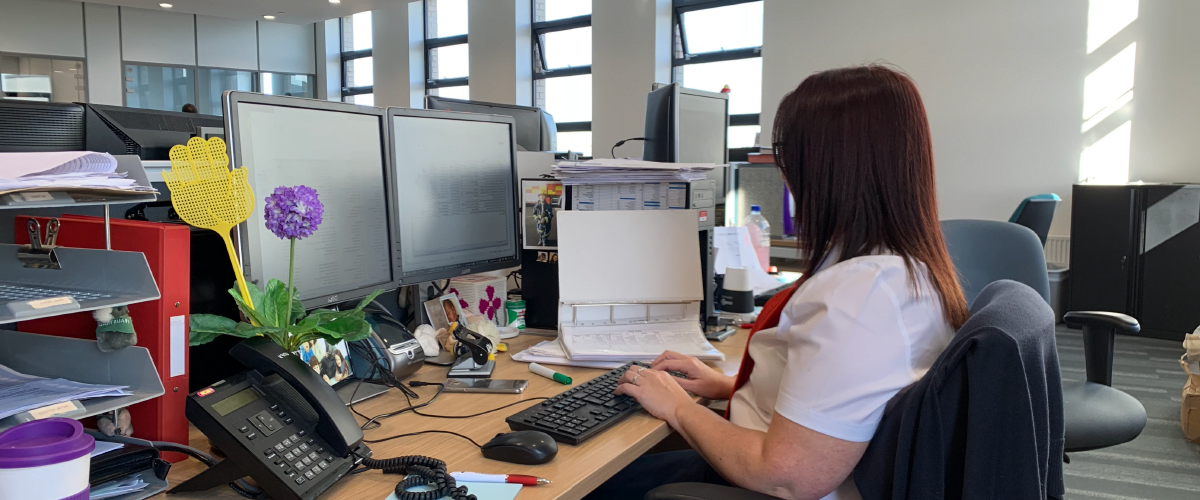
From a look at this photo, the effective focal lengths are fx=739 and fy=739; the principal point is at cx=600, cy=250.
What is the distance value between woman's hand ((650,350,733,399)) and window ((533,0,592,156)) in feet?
19.9

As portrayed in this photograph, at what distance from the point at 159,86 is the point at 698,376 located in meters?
9.21

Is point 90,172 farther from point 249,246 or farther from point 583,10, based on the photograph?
point 583,10

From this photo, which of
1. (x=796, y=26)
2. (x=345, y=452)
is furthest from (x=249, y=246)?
(x=796, y=26)

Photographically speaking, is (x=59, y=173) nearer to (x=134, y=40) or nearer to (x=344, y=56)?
(x=134, y=40)

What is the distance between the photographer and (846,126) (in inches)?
40.7

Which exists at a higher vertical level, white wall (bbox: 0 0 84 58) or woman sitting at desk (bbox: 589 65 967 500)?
white wall (bbox: 0 0 84 58)

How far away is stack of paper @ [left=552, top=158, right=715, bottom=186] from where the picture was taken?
5.57 feet

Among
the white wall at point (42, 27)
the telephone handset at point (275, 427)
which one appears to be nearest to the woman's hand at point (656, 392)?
the telephone handset at point (275, 427)

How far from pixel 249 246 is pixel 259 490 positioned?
1.50ft

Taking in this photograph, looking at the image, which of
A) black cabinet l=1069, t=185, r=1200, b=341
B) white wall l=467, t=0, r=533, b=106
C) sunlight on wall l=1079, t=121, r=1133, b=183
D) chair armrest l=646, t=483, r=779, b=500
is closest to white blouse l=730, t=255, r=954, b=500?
chair armrest l=646, t=483, r=779, b=500

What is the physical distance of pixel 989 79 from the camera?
5.03 meters

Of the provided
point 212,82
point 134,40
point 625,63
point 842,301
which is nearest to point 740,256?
point 842,301

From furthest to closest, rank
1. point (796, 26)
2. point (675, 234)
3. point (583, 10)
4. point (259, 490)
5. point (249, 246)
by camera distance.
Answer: point (583, 10) → point (796, 26) → point (675, 234) → point (249, 246) → point (259, 490)

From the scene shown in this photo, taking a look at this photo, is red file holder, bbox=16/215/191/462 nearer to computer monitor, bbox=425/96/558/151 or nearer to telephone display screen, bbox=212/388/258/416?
telephone display screen, bbox=212/388/258/416
